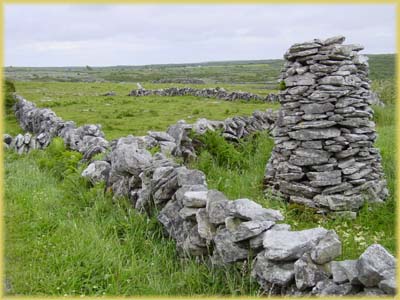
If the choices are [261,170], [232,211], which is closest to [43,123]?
[261,170]

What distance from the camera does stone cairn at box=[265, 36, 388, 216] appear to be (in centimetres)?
971

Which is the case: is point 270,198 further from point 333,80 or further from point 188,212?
point 188,212

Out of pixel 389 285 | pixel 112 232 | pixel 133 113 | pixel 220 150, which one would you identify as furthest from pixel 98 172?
pixel 133 113

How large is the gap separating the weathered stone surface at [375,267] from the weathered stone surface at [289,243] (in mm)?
743

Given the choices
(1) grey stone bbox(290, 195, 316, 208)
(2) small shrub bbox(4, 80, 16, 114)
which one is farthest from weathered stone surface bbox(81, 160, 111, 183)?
(2) small shrub bbox(4, 80, 16, 114)

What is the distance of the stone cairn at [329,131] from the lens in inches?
382

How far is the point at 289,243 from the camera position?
17.0ft

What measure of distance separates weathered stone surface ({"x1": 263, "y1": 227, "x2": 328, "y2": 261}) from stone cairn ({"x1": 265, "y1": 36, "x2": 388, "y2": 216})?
453cm

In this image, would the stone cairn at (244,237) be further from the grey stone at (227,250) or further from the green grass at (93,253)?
the green grass at (93,253)

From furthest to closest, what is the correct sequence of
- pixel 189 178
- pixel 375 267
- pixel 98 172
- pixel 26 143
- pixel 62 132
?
1. pixel 26 143
2. pixel 62 132
3. pixel 98 172
4. pixel 189 178
5. pixel 375 267

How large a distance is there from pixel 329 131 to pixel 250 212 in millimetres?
4521

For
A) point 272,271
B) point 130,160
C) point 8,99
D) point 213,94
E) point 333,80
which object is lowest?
point 272,271

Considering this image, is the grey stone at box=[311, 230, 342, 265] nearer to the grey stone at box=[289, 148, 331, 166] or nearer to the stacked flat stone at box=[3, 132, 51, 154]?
the grey stone at box=[289, 148, 331, 166]

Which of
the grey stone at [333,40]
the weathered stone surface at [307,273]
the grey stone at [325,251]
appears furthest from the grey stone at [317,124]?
the weathered stone surface at [307,273]
